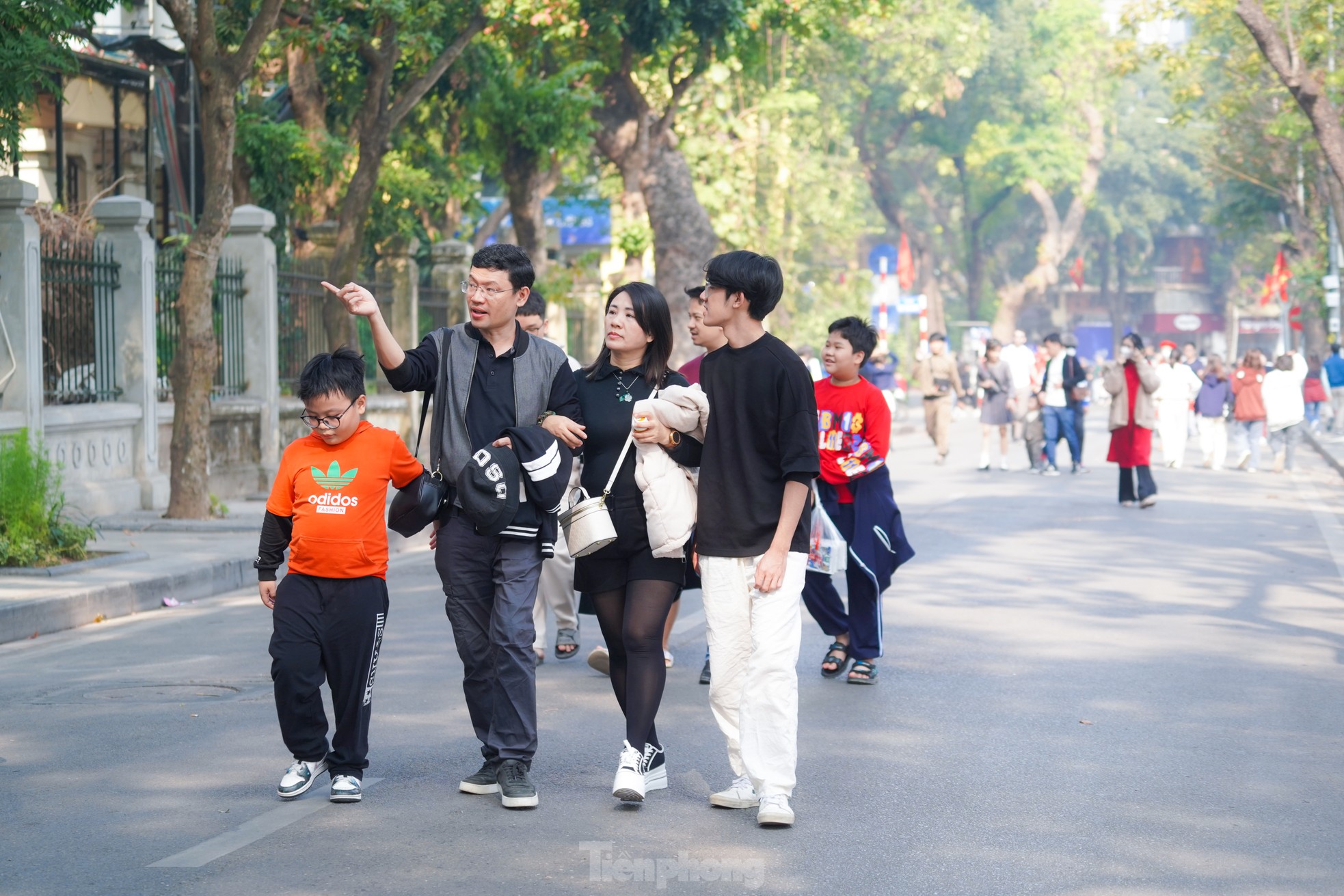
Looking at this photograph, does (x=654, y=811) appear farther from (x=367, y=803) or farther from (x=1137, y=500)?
(x=1137, y=500)

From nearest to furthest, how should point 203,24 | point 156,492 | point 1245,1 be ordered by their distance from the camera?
point 203,24 < point 156,492 < point 1245,1

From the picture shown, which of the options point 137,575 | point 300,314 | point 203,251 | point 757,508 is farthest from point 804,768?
point 300,314

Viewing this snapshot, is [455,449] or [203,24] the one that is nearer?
[455,449]

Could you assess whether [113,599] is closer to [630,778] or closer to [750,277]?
[630,778]

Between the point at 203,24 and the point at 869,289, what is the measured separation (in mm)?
33311

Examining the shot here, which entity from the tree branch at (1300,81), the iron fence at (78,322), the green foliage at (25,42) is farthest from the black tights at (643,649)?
the tree branch at (1300,81)

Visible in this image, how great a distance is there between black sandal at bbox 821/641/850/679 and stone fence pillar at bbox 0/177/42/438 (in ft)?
25.9

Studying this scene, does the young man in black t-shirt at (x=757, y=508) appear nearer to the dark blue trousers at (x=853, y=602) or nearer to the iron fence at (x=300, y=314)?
the dark blue trousers at (x=853, y=602)

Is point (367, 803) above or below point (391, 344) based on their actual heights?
below

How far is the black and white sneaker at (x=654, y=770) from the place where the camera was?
5.50 meters

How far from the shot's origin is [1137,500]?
56.9ft

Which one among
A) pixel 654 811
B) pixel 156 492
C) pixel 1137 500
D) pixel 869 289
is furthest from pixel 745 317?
pixel 869 289

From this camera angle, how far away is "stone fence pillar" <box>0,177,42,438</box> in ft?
43.9

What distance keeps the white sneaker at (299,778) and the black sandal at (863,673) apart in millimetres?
3015
